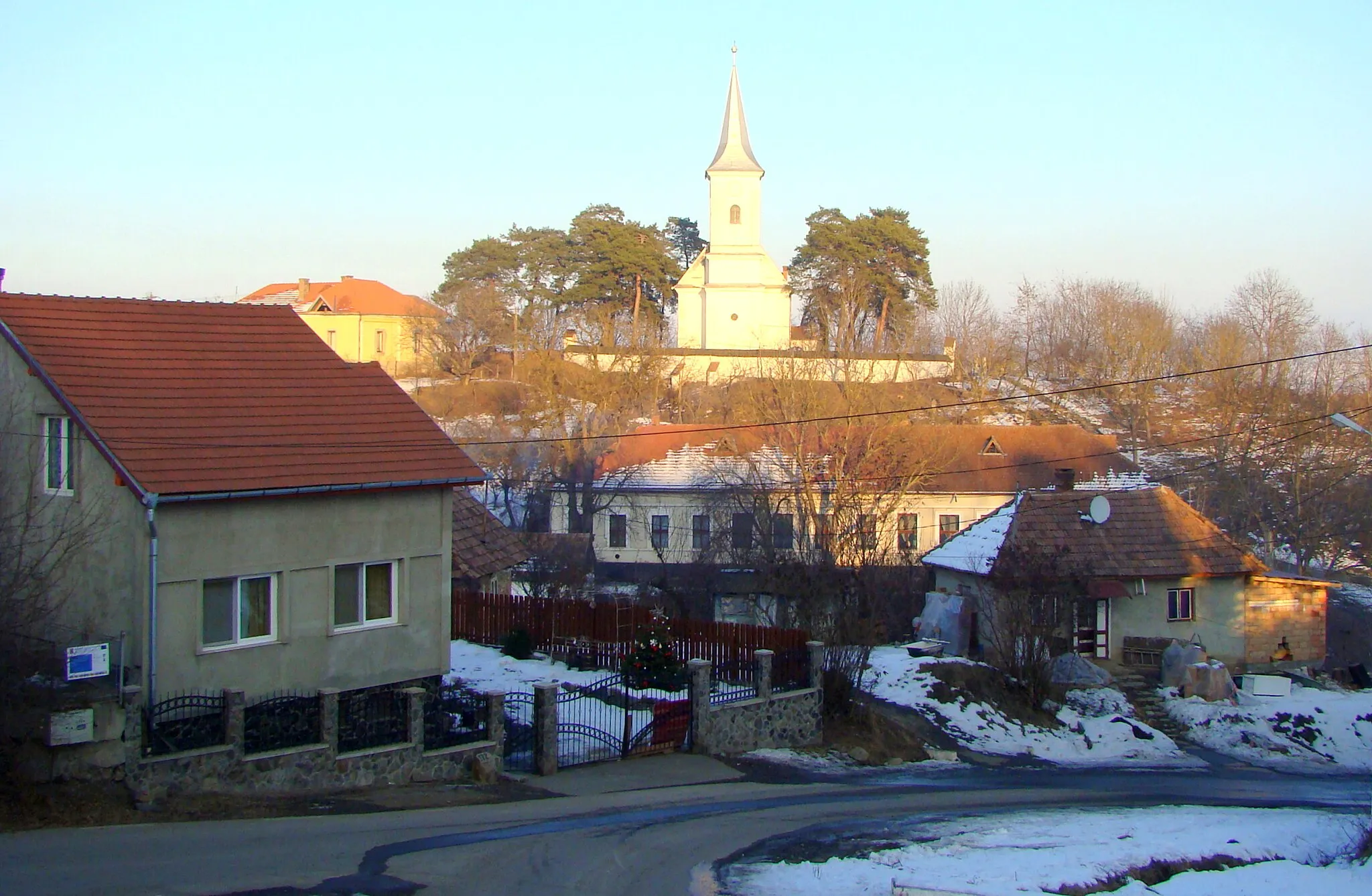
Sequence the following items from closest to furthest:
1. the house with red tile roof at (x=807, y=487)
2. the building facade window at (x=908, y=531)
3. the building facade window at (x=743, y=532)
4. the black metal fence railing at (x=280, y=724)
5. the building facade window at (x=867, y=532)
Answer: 1. the black metal fence railing at (x=280, y=724)
2. the building facade window at (x=867, y=532)
3. the house with red tile roof at (x=807, y=487)
4. the building facade window at (x=743, y=532)
5. the building facade window at (x=908, y=531)

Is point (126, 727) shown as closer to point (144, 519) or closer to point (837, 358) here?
point (144, 519)

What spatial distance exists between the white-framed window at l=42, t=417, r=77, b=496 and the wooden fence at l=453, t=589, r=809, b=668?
1015 centimetres

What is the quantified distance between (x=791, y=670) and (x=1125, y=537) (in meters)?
13.9

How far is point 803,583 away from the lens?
25156 millimetres

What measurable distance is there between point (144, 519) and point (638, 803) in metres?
7.61

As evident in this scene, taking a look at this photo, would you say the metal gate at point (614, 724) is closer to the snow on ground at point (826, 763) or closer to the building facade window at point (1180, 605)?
the snow on ground at point (826, 763)

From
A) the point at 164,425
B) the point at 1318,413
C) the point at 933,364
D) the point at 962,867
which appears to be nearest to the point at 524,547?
the point at 164,425

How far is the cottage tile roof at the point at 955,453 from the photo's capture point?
44.1 m

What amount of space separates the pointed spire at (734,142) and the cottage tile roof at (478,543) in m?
51.7

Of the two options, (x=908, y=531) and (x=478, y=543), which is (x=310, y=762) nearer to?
(x=478, y=543)

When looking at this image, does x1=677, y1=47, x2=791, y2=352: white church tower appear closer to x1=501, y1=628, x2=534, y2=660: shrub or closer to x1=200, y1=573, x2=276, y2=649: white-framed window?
x1=501, y1=628, x2=534, y2=660: shrub

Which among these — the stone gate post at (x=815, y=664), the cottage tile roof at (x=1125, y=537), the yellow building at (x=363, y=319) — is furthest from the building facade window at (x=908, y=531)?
the yellow building at (x=363, y=319)

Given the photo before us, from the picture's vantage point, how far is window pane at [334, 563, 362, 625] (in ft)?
59.3

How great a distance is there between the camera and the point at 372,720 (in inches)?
654
